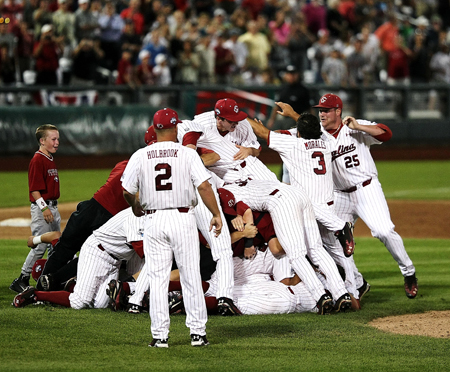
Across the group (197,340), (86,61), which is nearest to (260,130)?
(197,340)

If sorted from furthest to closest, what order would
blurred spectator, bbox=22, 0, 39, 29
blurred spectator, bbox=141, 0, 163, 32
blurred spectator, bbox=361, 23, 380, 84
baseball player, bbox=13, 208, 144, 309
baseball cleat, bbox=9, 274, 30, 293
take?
blurred spectator, bbox=361, 23, 380, 84 < blurred spectator, bbox=141, 0, 163, 32 < blurred spectator, bbox=22, 0, 39, 29 < baseball cleat, bbox=9, 274, 30, 293 < baseball player, bbox=13, 208, 144, 309

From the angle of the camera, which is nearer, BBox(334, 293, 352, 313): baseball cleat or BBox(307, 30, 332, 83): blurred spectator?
BBox(334, 293, 352, 313): baseball cleat

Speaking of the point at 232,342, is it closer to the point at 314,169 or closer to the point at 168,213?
the point at 168,213

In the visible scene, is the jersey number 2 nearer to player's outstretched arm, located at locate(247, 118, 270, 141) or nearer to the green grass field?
player's outstretched arm, located at locate(247, 118, 270, 141)

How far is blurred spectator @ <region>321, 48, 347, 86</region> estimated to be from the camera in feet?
68.7

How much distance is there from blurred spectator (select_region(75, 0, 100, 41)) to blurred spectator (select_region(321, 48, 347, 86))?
21.2 ft

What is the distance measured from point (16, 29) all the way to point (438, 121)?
12.2m

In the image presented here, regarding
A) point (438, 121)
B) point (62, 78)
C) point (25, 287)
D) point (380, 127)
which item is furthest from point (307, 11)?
point (25, 287)

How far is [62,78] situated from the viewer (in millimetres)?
18734

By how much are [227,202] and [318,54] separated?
49.9ft

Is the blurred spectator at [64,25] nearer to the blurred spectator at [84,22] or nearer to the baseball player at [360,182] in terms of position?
the blurred spectator at [84,22]

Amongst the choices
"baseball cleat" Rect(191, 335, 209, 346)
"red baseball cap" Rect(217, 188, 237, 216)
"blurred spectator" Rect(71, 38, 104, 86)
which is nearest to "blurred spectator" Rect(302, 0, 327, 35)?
"blurred spectator" Rect(71, 38, 104, 86)

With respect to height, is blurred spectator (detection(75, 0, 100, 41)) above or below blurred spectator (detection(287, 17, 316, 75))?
above

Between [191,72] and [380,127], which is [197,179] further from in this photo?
[191,72]
